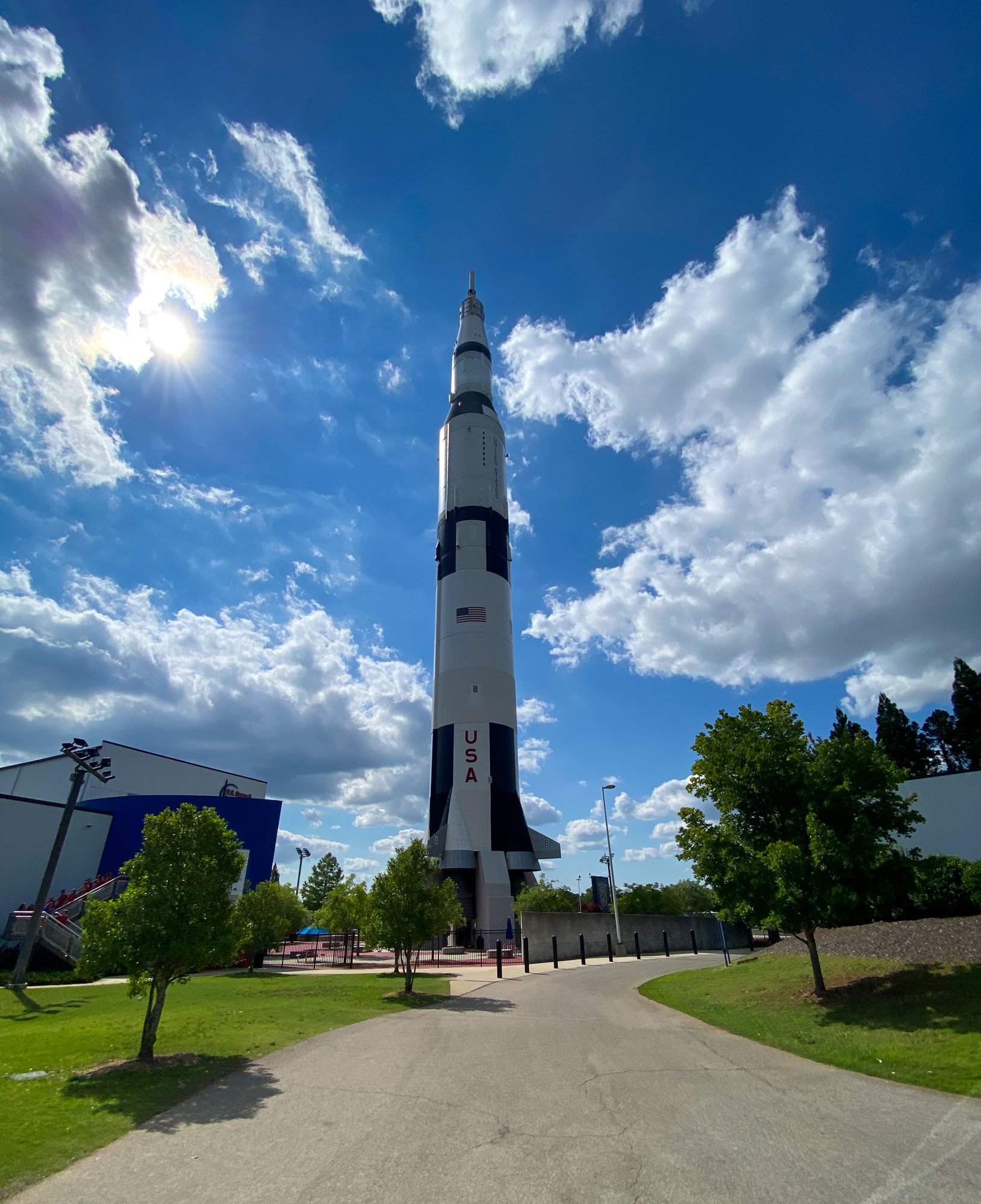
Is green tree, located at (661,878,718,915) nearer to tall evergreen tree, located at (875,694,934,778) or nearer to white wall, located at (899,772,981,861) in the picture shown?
tall evergreen tree, located at (875,694,934,778)

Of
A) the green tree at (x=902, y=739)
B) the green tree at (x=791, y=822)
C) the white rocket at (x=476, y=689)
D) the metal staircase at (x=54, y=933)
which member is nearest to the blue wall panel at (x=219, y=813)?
the white rocket at (x=476, y=689)

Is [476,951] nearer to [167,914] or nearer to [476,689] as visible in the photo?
[476,689]

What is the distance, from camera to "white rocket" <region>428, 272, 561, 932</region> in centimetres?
3969

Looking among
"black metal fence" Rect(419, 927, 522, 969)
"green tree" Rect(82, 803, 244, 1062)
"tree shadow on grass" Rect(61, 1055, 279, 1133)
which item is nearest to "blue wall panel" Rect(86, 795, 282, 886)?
"black metal fence" Rect(419, 927, 522, 969)

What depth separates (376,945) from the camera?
19.5 m

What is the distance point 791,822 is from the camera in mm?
14102

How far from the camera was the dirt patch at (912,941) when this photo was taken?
1422cm

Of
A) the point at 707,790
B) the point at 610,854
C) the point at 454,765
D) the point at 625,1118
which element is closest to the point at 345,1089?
the point at 625,1118

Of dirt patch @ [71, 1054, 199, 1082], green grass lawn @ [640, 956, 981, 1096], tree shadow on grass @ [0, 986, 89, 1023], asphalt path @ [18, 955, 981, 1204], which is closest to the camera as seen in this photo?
asphalt path @ [18, 955, 981, 1204]

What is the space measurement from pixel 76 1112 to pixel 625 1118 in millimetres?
6382

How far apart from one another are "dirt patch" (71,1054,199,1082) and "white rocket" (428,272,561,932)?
29.7 meters

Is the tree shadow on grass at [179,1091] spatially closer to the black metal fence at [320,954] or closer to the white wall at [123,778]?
the black metal fence at [320,954]

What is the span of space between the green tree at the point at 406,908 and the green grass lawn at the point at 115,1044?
1.53 meters

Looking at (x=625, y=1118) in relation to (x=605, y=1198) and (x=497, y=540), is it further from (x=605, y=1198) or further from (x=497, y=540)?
(x=497, y=540)
